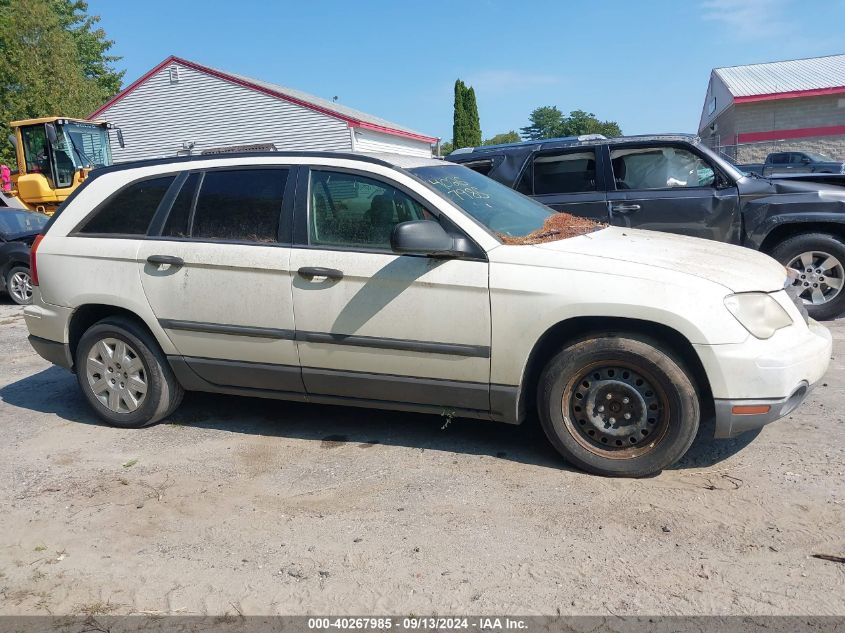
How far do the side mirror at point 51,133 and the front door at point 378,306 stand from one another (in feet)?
46.9

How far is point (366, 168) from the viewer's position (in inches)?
163

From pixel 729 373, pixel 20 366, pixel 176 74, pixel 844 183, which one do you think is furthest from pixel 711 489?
pixel 176 74

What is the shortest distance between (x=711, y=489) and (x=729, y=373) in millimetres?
624

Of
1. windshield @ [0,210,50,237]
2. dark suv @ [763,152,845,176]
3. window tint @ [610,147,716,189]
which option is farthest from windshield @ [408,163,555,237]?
dark suv @ [763,152,845,176]

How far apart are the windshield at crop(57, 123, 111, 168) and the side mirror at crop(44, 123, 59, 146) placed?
0.43 meters

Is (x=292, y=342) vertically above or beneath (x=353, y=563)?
above

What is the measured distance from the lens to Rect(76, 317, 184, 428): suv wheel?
4.68m

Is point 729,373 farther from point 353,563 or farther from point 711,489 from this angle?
point 353,563

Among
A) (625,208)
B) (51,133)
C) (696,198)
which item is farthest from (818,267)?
(51,133)

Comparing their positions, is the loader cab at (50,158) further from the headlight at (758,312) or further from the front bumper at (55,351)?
the headlight at (758,312)

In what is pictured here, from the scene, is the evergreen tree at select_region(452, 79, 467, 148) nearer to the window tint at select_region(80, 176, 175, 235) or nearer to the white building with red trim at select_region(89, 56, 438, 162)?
the white building with red trim at select_region(89, 56, 438, 162)

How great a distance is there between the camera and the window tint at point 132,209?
4.64m

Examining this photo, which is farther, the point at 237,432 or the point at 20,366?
the point at 20,366

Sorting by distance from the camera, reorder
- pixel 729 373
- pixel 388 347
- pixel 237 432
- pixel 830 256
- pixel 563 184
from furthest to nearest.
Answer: pixel 563 184, pixel 830 256, pixel 237 432, pixel 388 347, pixel 729 373
